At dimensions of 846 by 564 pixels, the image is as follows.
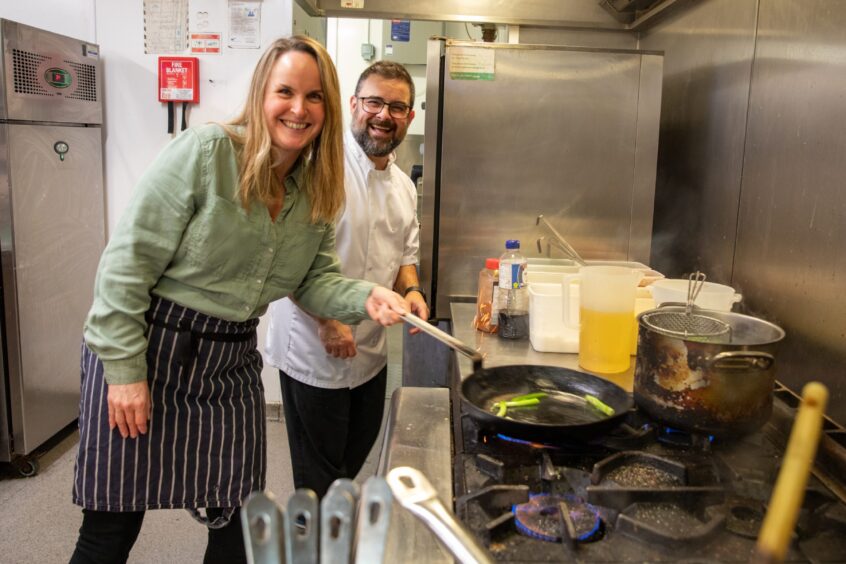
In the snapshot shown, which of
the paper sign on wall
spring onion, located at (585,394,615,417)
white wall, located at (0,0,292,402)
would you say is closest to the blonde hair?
spring onion, located at (585,394,615,417)

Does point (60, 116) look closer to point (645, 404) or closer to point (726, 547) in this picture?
point (645, 404)

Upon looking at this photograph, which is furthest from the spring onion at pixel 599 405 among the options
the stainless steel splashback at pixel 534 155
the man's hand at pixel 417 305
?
the stainless steel splashback at pixel 534 155

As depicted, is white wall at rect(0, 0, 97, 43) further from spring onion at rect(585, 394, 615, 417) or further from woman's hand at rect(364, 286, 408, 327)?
spring onion at rect(585, 394, 615, 417)

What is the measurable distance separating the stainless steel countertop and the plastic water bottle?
28mm

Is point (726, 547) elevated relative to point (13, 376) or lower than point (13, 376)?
elevated

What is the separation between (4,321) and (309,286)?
1580 millimetres

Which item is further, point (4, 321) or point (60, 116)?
point (60, 116)

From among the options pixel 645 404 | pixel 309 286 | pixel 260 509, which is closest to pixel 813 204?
pixel 645 404

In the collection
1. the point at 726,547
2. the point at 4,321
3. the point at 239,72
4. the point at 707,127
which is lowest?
the point at 4,321

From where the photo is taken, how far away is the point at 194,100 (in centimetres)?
286

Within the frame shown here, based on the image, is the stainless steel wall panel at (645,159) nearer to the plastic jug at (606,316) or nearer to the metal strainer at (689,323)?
the plastic jug at (606,316)

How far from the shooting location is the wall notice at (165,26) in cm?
281

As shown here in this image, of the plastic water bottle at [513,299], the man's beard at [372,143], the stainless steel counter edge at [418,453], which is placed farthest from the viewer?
the man's beard at [372,143]

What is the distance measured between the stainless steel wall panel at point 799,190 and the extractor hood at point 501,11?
102 cm
